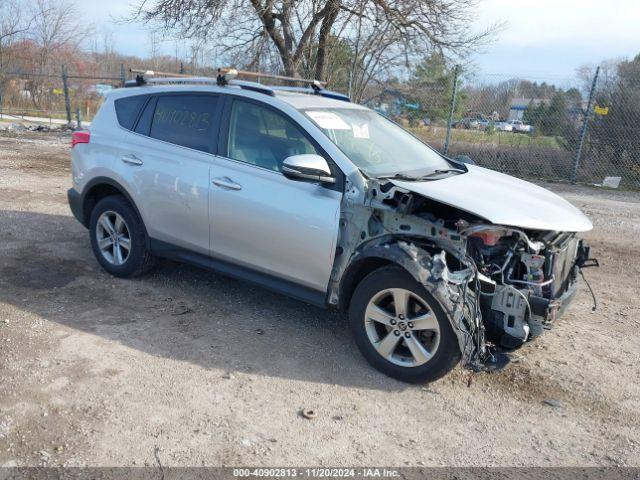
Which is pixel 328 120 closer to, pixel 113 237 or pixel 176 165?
pixel 176 165

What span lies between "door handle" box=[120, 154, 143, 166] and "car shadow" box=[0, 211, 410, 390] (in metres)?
1.11

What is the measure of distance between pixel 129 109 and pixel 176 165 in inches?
39.5

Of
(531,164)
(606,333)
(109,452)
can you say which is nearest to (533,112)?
(531,164)

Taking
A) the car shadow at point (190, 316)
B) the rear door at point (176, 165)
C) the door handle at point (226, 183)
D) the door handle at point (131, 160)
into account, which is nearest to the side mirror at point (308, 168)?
the door handle at point (226, 183)

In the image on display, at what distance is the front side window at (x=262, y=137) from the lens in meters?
4.13

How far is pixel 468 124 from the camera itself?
13.1 m

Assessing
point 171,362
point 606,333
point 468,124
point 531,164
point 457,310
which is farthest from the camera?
point 468,124

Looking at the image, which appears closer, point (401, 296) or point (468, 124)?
point (401, 296)

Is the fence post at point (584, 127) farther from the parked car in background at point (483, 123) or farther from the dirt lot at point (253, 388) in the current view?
the dirt lot at point (253, 388)

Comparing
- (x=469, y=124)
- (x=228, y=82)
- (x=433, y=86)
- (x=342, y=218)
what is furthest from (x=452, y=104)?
(x=342, y=218)

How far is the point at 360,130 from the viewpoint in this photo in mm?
4488

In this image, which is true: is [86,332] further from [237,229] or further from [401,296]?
[401,296]

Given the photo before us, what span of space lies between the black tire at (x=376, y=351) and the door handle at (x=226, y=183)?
127 cm

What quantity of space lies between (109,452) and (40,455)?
339 millimetres
